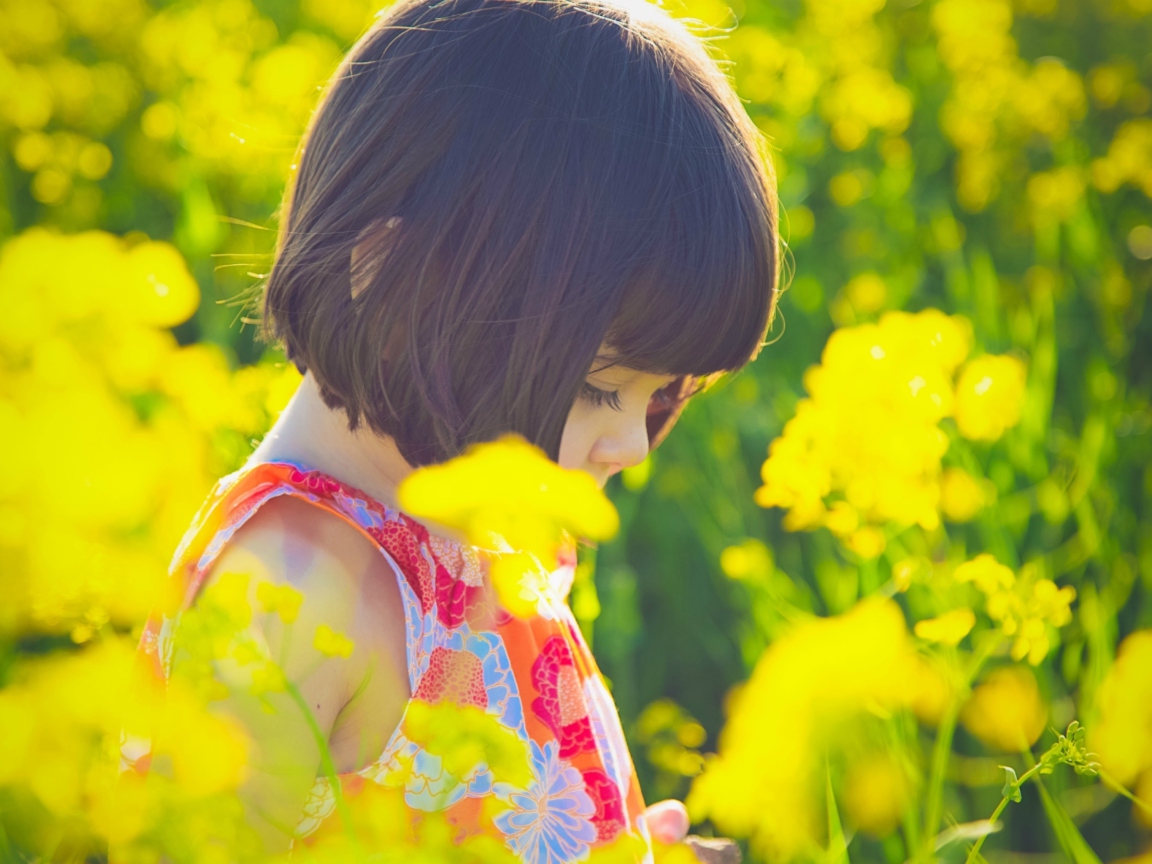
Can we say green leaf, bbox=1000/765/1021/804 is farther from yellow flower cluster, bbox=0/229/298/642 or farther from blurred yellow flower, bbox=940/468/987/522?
blurred yellow flower, bbox=940/468/987/522

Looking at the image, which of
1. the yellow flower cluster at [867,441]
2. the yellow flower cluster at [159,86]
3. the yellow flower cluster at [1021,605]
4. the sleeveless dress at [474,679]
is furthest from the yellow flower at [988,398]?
the yellow flower cluster at [159,86]

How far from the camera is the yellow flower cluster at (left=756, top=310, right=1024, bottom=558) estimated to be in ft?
3.28

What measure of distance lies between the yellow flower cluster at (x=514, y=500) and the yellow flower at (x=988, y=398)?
31.7 inches

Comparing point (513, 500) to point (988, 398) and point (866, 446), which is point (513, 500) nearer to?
point (866, 446)

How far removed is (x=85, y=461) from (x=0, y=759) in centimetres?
22

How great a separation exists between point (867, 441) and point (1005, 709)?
0.49 m

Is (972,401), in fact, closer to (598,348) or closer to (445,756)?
(598,348)

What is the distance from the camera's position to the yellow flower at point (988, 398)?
4.00 ft

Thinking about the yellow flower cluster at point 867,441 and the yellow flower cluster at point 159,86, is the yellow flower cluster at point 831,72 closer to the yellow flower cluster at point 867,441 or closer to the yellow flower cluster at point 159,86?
the yellow flower cluster at point 159,86

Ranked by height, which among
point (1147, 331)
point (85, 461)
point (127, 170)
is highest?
point (85, 461)

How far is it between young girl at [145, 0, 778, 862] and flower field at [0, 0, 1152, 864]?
90 mm

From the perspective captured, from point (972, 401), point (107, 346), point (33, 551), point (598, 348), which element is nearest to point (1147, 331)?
point (972, 401)

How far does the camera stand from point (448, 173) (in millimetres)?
762

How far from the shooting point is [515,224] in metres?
0.76
